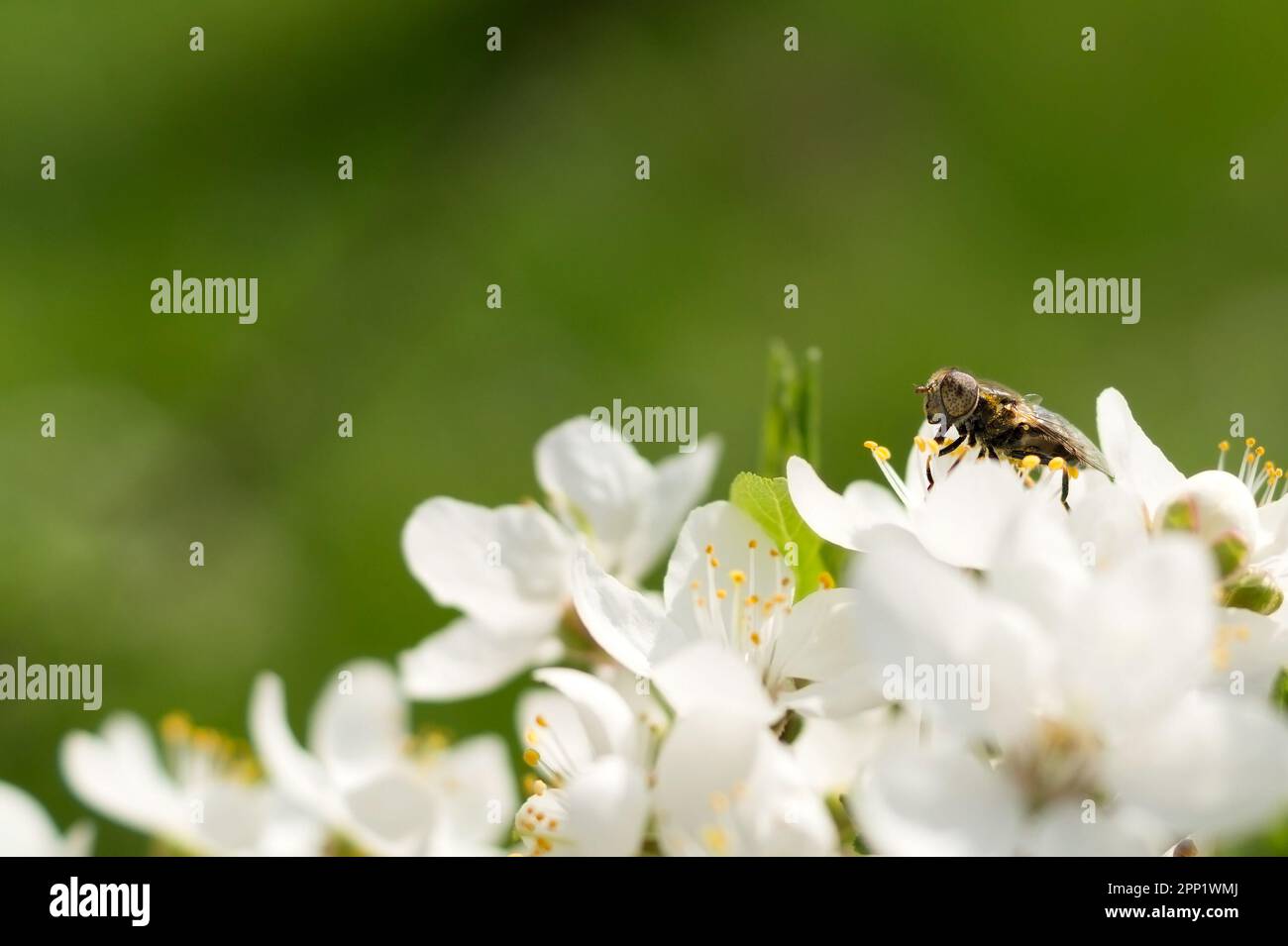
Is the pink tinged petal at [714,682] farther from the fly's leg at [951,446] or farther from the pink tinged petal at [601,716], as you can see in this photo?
the fly's leg at [951,446]

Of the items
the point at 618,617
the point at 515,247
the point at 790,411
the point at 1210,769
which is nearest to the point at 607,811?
the point at 618,617

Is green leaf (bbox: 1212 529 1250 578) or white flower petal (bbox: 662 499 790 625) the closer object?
green leaf (bbox: 1212 529 1250 578)

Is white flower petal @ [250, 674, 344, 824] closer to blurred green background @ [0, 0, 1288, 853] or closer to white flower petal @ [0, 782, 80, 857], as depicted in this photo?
white flower petal @ [0, 782, 80, 857]

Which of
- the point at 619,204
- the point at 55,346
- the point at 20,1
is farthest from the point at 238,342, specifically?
the point at 20,1

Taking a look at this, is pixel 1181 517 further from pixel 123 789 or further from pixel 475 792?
pixel 123 789

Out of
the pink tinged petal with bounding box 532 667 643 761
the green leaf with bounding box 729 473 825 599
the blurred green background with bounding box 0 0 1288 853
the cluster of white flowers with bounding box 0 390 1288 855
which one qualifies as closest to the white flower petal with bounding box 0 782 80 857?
the cluster of white flowers with bounding box 0 390 1288 855

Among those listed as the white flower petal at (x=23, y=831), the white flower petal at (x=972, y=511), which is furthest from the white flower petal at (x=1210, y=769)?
the white flower petal at (x=23, y=831)
